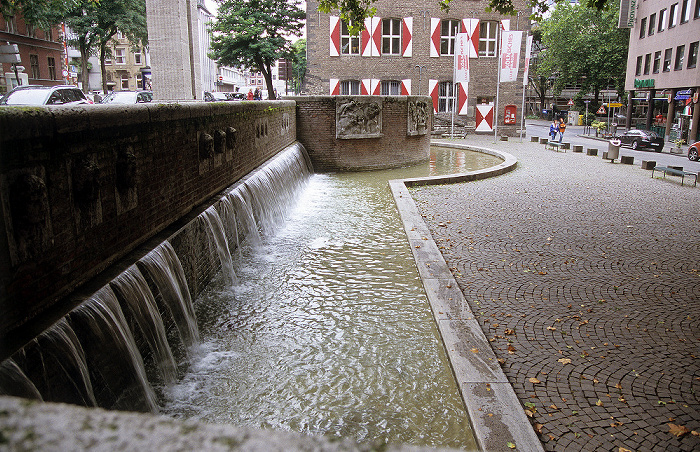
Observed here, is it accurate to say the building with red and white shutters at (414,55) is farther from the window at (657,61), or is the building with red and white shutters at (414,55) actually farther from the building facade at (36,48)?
the building facade at (36,48)

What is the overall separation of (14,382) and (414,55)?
1294 inches

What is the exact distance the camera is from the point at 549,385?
3.94m

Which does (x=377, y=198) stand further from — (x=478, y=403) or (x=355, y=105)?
(x=478, y=403)

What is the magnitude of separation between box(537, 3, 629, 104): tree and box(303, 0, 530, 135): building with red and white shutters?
19.7 m

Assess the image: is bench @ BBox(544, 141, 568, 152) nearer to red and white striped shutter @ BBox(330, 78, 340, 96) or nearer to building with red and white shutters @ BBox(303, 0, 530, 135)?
building with red and white shutters @ BBox(303, 0, 530, 135)

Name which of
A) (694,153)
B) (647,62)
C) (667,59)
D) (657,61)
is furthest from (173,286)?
(647,62)

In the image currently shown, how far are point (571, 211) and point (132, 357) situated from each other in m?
8.76

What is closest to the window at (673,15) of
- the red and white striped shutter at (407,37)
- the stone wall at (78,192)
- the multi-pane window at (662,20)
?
the multi-pane window at (662,20)

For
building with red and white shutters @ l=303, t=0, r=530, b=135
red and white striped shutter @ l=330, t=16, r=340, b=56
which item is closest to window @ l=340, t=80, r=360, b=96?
building with red and white shutters @ l=303, t=0, r=530, b=135

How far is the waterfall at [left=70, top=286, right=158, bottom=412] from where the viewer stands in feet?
11.2

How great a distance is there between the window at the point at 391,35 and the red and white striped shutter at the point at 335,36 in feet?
9.65

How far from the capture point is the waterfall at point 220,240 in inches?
254

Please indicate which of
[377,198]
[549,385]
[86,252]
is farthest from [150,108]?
[377,198]

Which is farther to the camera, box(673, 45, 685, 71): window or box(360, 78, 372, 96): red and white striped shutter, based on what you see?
box(673, 45, 685, 71): window
